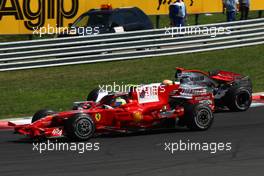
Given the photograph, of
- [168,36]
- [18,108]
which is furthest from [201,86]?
[168,36]

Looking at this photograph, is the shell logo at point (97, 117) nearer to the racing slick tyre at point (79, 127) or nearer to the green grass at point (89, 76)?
the racing slick tyre at point (79, 127)

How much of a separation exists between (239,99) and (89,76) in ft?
20.0

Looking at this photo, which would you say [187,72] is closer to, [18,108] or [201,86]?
[201,86]

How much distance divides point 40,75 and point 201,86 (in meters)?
7.83

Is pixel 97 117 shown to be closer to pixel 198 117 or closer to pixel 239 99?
pixel 198 117

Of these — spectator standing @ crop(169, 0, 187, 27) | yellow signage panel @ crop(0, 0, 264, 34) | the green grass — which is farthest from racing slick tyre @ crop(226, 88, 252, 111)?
yellow signage panel @ crop(0, 0, 264, 34)

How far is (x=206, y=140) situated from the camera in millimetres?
12789

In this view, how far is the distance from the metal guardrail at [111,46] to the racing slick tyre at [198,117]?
9.26 metres

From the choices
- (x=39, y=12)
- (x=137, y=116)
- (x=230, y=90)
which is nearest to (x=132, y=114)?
(x=137, y=116)

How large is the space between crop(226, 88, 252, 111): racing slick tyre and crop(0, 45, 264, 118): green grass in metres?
3.16

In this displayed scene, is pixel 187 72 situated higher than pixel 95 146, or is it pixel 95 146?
pixel 187 72

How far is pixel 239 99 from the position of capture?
15953mm

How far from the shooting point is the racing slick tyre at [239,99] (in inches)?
619

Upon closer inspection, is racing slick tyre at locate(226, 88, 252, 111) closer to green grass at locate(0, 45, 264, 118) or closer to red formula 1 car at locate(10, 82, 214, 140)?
Answer: red formula 1 car at locate(10, 82, 214, 140)
